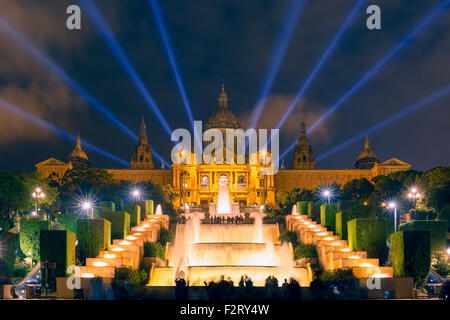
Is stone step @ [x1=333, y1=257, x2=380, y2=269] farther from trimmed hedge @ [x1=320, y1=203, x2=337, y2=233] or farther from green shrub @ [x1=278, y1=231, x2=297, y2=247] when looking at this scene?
trimmed hedge @ [x1=320, y1=203, x2=337, y2=233]

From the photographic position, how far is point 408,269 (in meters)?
31.4

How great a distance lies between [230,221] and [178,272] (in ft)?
68.7

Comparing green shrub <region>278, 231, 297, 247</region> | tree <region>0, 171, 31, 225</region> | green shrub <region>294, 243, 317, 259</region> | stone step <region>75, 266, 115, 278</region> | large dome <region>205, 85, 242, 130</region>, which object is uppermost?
large dome <region>205, 85, 242, 130</region>

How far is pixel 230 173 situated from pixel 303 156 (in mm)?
27148

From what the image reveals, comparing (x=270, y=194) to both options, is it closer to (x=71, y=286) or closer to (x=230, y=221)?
(x=230, y=221)

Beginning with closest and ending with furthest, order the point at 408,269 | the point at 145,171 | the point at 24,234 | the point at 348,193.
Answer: the point at 408,269
the point at 24,234
the point at 348,193
the point at 145,171

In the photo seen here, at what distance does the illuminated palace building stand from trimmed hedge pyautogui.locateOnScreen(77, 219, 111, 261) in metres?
64.8

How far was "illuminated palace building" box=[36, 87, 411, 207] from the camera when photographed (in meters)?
115

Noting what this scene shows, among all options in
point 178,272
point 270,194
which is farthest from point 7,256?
point 270,194

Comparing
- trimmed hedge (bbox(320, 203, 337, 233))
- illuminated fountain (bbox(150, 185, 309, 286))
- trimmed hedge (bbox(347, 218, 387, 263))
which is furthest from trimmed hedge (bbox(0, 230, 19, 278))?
trimmed hedge (bbox(320, 203, 337, 233))

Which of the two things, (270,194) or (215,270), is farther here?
(270,194)

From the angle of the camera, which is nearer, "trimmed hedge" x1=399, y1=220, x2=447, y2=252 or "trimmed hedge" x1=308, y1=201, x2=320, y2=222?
"trimmed hedge" x1=399, y1=220, x2=447, y2=252

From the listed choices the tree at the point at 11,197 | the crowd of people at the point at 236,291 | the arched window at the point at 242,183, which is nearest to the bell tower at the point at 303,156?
the arched window at the point at 242,183

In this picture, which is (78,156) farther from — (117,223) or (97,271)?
(97,271)
